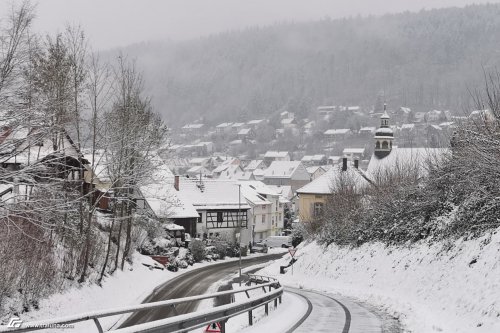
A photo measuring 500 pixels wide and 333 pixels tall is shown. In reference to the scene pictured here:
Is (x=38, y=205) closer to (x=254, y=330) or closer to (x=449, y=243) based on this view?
(x=254, y=330)

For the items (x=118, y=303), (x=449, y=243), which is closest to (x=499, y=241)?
(x=449, y=243)

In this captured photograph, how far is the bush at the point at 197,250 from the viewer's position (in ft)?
202

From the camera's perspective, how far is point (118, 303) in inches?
1284

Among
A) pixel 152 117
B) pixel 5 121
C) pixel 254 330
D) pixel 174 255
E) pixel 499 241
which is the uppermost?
pixel 152 117

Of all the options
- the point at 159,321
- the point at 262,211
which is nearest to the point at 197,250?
the point at 262,211

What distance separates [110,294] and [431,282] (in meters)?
21.3

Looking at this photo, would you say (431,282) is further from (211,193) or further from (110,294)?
(211,193)

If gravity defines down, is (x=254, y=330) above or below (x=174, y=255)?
above

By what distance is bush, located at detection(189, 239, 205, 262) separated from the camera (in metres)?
61.7

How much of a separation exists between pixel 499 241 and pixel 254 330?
9298mm

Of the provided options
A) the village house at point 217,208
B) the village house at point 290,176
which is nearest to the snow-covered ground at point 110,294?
the village house at point 217,208

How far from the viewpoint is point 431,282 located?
2041 cm

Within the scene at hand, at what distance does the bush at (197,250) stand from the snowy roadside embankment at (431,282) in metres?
28.6

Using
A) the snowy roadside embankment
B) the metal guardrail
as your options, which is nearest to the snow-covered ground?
the metal guardrail
